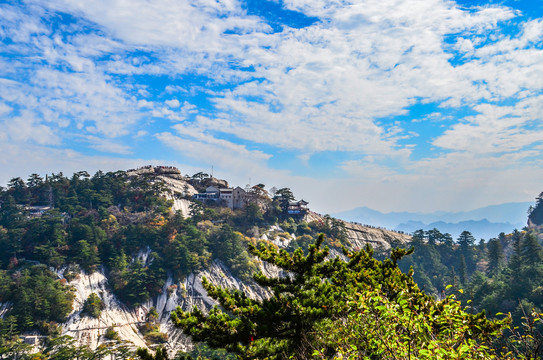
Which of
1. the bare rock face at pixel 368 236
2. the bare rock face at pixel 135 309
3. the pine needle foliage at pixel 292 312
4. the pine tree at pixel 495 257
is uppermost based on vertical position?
the bare rock face at pixel 368 236

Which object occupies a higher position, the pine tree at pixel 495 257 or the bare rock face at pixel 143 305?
the pine tree at pixel 495 257

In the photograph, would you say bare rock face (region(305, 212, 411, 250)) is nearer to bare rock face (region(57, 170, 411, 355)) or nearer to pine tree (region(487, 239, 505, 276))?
bare rock face (region(57, 170, 411, 355))

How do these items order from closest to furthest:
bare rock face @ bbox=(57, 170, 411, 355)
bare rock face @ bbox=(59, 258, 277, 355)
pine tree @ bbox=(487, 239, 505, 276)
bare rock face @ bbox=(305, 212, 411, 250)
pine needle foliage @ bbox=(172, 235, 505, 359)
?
pine needle foliage @ bbox=(172, 235, 505, 359) → bare rock face @ bbox=(59, 258, 277, 355) → bare rock face @ bbox=(57, 170, 411, 355) → pine tree @ bbox=(487, 239, 505, 276) → bare rock face @ bbox=(305, 212, 411, 250)

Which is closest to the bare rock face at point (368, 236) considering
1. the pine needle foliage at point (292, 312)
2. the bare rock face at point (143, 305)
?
the bare rock face at point (143, 305)

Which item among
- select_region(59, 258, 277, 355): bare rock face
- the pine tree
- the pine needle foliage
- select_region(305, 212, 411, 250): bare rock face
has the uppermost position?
select_region(305, 212, 411, 250): bare rock face


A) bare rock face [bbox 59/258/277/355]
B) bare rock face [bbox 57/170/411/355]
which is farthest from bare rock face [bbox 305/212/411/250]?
bare rock face [bbox 59/258/277/355]

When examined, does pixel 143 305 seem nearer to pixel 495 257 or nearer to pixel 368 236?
pixel 368 236

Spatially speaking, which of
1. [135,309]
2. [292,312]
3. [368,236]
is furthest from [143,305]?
[368,236]

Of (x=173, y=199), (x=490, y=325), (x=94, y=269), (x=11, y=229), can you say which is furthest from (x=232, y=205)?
(x=490, y=325)

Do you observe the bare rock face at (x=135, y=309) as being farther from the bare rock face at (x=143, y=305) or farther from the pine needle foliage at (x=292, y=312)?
the pine needle foliage at (x=292, y=312)

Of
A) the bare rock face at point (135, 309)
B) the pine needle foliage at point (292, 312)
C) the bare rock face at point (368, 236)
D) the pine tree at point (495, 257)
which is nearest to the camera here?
the pine needle foliage at point (292, 312)

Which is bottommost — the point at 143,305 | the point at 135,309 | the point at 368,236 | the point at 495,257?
the point at 135,309

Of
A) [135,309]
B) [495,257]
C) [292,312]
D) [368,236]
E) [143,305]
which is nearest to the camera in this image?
[292,312]

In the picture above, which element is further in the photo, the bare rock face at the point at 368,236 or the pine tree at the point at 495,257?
the bare rock face at the point at 368,236
